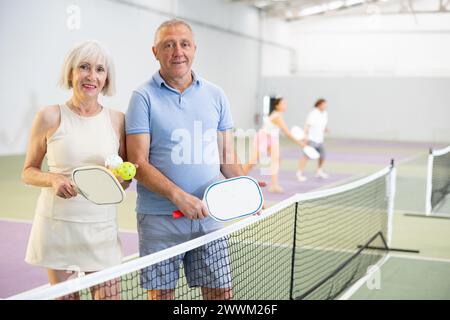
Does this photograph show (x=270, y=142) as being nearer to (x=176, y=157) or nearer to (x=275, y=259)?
(x=275, y=259)

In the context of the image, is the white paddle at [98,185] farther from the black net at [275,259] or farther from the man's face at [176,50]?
the man's face at [176,50]

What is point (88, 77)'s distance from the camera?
2.50 meters

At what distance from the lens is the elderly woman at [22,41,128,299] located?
99.0 inches

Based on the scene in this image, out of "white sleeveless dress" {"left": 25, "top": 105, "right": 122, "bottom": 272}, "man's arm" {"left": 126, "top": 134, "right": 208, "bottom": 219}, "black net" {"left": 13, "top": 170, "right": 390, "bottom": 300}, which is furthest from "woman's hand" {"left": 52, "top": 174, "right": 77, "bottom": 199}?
"black net" {"left": 13, "top": 170, "right": 390, "bottom": 300}

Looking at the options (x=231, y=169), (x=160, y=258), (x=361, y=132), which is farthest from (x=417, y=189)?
(x=361, y=132)

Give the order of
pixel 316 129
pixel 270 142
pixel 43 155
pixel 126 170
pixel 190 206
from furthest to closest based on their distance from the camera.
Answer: pixel 316 129
pixel 270 142
pixel 43 155
pixel 190 206
pixel 126 170

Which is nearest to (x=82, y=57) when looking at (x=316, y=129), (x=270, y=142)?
(x=270, y=142)

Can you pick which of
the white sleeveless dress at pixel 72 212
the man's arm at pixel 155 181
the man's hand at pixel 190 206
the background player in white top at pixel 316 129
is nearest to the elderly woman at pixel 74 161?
the white sleeveless dress at pixel 72 212

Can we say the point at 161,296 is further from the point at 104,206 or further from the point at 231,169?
the point at 231,169

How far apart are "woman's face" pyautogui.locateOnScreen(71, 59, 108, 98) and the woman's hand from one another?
0.37 metres

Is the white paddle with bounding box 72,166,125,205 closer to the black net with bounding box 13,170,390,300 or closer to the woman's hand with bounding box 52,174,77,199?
the woman's hand with bounding box 52,174,77,199

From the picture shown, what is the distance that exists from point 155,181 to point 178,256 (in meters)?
0.36

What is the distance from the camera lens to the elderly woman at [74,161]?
99.0 inches

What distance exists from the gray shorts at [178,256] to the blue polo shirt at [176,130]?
0.06 metres
